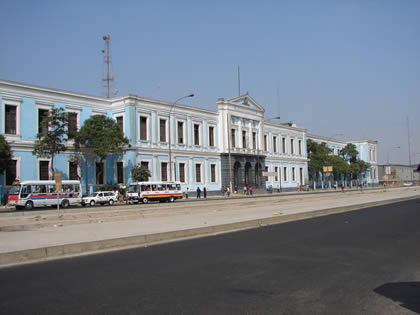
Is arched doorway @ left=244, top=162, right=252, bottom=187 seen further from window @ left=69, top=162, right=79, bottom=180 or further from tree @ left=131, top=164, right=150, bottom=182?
window @ left=69, top=162, right=79, bottom=180

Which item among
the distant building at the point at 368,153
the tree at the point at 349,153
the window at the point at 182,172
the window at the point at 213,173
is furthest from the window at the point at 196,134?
the distant building at the point at 368,153

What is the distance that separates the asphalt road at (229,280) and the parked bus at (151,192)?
30.0 metres

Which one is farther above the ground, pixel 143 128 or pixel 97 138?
pixel 143 128

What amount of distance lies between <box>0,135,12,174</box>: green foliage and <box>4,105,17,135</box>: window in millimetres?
3753

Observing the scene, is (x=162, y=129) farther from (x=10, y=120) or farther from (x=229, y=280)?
(x=229, y=280)

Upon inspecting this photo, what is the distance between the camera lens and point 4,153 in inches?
1524

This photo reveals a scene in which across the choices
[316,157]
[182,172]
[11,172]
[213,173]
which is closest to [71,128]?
[11,172]

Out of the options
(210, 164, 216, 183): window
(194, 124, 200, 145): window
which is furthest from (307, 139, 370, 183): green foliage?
(194, 124, 200, 145): window

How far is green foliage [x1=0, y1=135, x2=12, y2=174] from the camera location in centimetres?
3828

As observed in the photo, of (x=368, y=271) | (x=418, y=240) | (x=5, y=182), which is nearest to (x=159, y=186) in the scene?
(x=5, y=182)

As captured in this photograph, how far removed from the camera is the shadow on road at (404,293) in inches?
244

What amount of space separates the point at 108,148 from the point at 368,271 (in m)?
38.0

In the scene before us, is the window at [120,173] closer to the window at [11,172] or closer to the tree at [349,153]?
the window at [11,172]

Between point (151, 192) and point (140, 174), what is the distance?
6.19 metres
